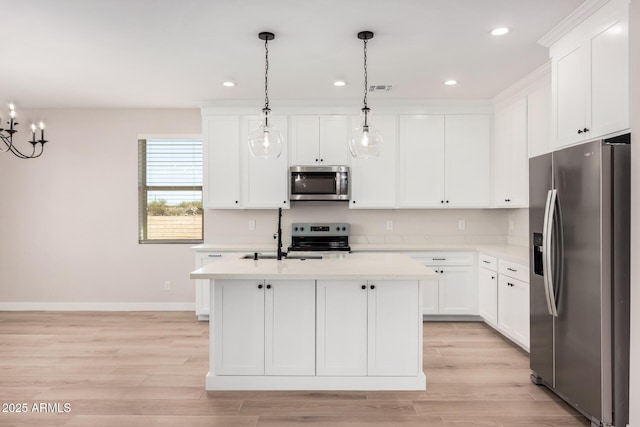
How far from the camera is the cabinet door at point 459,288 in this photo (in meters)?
4.79

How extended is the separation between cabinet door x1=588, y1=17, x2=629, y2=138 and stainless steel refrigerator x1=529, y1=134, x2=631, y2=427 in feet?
0.42

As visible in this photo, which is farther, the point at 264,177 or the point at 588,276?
the point at 264,177

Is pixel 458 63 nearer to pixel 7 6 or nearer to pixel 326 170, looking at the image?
pixel 326 170

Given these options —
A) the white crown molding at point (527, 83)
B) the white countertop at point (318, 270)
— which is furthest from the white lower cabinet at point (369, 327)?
the white crown molding at point (527, 83)

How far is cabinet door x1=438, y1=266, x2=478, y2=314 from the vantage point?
4.79m

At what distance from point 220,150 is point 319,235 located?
153cm

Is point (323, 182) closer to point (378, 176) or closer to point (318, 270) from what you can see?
point (378, 176)

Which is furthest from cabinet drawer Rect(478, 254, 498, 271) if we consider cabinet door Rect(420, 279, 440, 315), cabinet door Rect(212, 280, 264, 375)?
cabinet door Rect(212, 280, 264, 375)

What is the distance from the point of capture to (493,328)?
4.54 m

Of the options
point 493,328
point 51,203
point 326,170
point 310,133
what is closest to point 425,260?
point 493,328

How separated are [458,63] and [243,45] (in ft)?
6.03

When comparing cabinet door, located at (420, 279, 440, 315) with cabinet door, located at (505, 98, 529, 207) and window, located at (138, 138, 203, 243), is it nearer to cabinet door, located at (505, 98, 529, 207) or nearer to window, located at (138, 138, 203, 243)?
cabinet door, located at (505, 98, 529, 207)

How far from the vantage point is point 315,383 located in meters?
2.97

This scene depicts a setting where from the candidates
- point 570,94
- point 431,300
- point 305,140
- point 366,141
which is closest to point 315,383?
point 366,141
